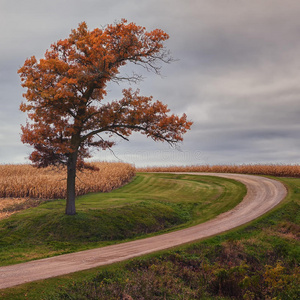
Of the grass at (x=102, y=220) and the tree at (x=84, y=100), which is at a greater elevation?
the tree at (x=84, y=100)

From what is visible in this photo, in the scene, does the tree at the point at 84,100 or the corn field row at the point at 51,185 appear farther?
the corn field row at the point at 51,185

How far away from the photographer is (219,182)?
36188 millimetres

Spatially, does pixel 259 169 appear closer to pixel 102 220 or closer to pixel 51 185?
pixel 51 185

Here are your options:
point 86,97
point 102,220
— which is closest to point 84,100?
point 86,97

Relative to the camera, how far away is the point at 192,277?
40.9 ft

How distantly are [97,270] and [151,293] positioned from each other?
279cm

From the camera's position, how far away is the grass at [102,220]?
17656 millimetres

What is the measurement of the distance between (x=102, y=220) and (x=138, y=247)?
521 cm

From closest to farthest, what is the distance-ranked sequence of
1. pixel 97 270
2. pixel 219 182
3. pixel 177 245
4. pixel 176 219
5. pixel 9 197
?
1. pixel 97 270
2. pixel 177 245
3. pixel 176 219
4. pixel 9 197
5. pixel 219 182

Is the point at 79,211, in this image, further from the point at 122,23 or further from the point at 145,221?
the point at 122,23

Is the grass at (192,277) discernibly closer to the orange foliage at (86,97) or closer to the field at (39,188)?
the orange foliage at (86,97)

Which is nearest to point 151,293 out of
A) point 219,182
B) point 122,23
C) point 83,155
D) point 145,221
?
point 145,221

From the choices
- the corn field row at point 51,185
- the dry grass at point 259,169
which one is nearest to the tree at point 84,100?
the corn field row at point 51,185

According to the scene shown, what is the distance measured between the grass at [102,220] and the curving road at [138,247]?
112 cm
